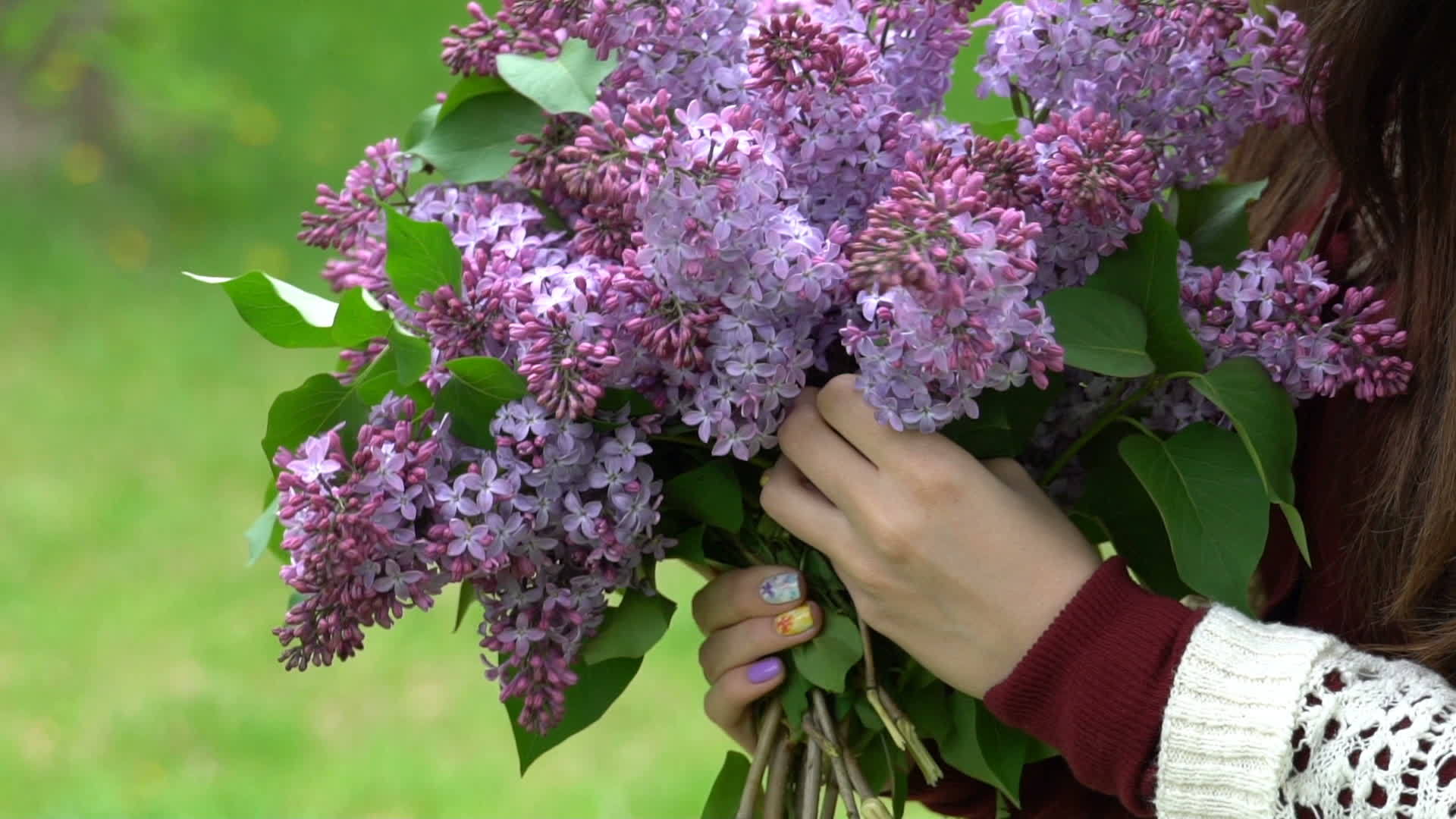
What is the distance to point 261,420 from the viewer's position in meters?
2.79

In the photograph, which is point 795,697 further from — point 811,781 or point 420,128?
point 420,128

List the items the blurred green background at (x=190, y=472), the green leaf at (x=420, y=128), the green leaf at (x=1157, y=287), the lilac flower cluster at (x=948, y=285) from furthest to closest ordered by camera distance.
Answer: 1. the blurred green background at (x=190, y=472)
2. the green leaf at (x=420, y=128)
3. the green leaf at (x=1157, y=287)
4. the lilac flower cluster at (x=948, y=285)

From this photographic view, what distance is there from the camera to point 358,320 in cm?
60

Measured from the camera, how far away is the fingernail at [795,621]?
657 mm

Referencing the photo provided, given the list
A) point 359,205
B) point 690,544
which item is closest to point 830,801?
point 690,544

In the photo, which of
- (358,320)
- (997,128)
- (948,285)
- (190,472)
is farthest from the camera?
(190,472)

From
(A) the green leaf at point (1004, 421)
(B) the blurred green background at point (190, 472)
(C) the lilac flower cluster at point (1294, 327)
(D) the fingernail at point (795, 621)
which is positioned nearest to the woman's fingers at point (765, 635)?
(D) the fingernail at point (795, 621)

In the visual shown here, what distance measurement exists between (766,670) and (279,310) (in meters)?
0.26

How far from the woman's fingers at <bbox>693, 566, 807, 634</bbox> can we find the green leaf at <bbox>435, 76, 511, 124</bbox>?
244 millimetres

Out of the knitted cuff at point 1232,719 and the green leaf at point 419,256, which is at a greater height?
the green leaf at point 419,256

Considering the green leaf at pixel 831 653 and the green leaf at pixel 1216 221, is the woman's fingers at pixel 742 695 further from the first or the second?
the green leaf at pixel 1216 221

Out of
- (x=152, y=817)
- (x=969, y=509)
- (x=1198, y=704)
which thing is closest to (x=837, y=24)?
(x=969, y=509)

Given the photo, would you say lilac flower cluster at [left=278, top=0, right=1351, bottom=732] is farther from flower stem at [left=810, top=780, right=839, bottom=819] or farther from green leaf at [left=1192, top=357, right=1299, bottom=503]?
flower stem at [left=810, top=780, right=839, bottom=819]

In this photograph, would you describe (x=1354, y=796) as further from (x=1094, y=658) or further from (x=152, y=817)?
(x=152, y=817)
